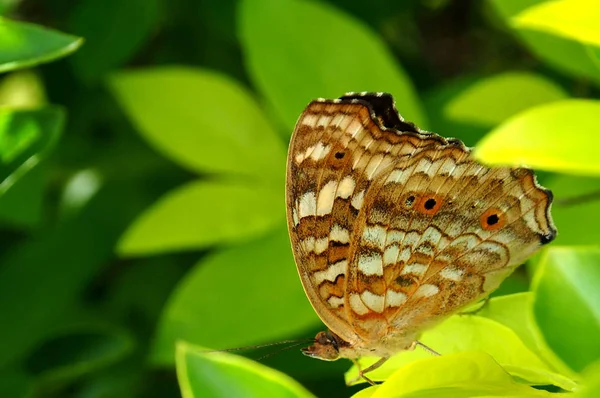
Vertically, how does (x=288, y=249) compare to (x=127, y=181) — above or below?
above

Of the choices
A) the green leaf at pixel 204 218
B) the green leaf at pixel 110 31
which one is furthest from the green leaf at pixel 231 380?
the green leaf at pixel 110 31

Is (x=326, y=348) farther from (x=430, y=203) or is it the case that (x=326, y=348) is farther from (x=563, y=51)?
(x=563, y=51)

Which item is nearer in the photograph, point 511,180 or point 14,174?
point 14,174

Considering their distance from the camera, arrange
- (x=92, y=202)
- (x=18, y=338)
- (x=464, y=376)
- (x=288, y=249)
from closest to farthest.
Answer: (x=464, y=376) → (x=288, y=249) → (x=18, y=338) → (x=92, y=202)

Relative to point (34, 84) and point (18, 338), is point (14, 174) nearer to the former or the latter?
point (18, 338)

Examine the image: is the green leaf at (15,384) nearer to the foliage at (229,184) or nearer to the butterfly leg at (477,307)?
the foliage at (229,184)

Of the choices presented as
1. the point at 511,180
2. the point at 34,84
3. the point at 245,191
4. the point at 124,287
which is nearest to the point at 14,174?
the point at 245,191
